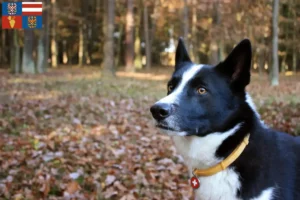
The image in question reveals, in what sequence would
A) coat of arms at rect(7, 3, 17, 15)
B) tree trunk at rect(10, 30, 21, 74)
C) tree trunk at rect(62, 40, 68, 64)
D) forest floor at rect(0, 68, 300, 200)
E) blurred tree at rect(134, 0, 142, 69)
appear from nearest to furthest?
forest floor at rect(0, 68, 300, 200)
coat of arms at rect(7, 3, 17, 15)
tree trunk at rect(10, 30, 21, 74)
blurred tree at rect(134, 0, 142, 69)
tree trunk at rect(62, 40, 68, 64)

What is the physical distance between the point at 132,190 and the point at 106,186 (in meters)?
0.39

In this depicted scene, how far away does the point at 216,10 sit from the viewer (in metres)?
22.2

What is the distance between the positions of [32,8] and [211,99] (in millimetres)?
9846

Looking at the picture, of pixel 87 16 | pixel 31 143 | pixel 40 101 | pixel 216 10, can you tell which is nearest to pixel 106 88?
pixel 40 101

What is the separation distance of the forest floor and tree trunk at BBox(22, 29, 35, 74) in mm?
10949

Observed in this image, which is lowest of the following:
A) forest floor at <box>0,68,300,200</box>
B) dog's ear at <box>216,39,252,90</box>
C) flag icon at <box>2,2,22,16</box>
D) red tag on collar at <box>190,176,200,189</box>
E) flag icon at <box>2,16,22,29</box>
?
forest floor at <box>0,68,300,200</box>

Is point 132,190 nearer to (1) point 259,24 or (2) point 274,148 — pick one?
(2) point 274,148

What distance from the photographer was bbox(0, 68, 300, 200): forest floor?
5.07 m

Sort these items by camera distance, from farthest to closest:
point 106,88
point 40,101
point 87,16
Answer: point 87,16 < point 106,88 < point 40,101

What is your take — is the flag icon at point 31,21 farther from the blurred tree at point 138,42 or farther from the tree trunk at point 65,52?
the tree trunk at point 65,52

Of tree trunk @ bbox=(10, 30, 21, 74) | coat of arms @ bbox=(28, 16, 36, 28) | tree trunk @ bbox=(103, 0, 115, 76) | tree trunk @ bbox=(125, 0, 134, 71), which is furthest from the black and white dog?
tree trunk @ bbox=(125, 0, 134, 71)

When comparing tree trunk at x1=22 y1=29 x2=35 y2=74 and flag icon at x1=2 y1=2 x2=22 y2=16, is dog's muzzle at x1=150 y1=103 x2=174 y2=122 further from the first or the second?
tree trunk at x1=22 y1=29 x2=35 y2=74

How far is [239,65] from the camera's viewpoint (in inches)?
125

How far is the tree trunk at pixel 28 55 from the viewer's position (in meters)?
21.0
